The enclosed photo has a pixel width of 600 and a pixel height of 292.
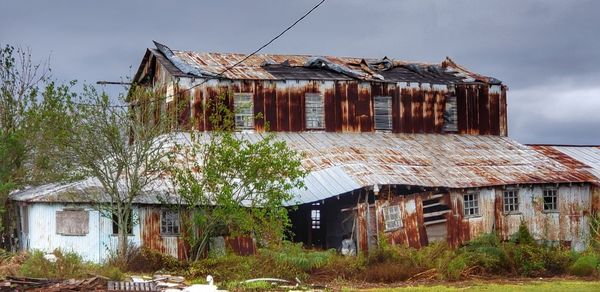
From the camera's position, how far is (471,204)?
38938 millimetres

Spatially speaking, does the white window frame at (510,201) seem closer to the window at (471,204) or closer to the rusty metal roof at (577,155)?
the window at (471,204)

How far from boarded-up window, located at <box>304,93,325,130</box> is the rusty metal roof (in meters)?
10.5

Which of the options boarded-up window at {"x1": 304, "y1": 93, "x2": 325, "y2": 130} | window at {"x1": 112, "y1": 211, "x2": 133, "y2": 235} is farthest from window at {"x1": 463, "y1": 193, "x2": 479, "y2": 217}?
window at {"x1": 112, "y1": 211, "x2": 133, "y2": 235}

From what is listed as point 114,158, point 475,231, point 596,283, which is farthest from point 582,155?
point 114,158

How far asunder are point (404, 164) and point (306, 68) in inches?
324

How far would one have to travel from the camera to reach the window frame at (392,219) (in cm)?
3569

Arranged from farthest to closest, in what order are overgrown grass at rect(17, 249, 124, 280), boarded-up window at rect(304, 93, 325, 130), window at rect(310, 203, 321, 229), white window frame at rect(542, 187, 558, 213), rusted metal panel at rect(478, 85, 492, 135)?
1. rusted metal panel at rect(478, 85, 492, 135)
2. boarded-up window at rect(304, 93, 325, 130)
3. window at rect(310, 203, 321, 229)
4. white window frame at rect(542, 187, 558, 213)
5. overgrown grass at rect(17, 249, 124, 280)

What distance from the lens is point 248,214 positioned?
32219mm

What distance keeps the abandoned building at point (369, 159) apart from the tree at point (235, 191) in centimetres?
130

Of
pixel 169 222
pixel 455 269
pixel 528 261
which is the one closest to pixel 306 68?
pixel 169 222

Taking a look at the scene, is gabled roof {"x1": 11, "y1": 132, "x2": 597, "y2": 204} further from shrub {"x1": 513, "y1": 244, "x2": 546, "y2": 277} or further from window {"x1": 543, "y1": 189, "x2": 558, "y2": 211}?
shrub {"x1": 513, "y1": 244, "x2": 546, "y2": 277}

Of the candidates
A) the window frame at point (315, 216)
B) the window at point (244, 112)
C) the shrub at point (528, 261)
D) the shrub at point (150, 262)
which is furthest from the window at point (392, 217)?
the window at point (244, 112)

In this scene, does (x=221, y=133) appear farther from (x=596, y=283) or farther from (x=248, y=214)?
(x=596, y=283)

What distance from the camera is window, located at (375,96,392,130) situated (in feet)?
147
